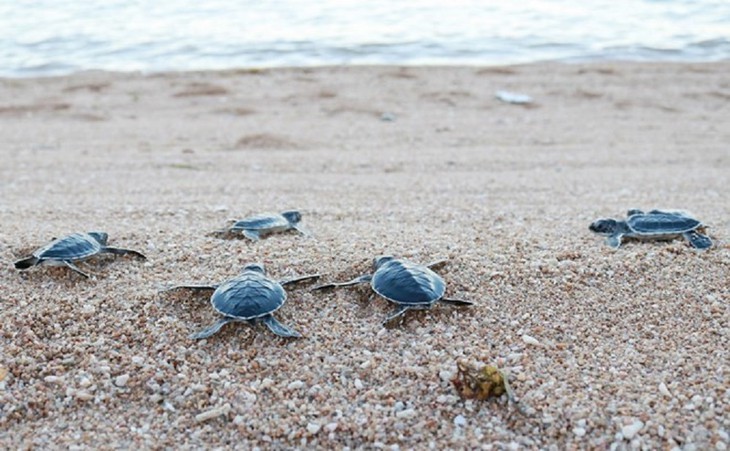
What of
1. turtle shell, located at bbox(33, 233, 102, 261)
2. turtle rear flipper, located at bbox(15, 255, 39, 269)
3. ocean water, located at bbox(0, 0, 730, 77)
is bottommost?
ocean water, located at bbox(0, 0, 730, 77)

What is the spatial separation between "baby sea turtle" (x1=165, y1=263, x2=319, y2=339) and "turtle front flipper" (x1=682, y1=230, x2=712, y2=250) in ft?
6.76

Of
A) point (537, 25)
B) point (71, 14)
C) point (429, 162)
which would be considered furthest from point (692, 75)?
point (71, 14)

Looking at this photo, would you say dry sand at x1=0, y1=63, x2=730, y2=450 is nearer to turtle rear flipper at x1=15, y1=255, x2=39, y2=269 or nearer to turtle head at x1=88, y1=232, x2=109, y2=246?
turtle rear flipper at x1=15, y1=255, x2=39, y2=269

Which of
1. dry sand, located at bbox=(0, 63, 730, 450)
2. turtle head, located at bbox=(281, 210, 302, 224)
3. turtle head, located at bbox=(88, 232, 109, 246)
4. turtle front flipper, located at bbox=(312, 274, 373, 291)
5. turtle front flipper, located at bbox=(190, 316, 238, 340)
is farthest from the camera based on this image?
turtle head, located at bbox=(281, 210, 302, 224)

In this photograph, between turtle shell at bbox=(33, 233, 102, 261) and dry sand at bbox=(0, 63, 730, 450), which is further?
turtle shell at bbox=(33, 233, 102, 261)

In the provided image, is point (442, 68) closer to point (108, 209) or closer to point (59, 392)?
point (108, 209)

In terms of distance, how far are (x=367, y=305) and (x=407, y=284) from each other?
23cm

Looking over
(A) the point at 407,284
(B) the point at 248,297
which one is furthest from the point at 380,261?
(B) the point at 248,297

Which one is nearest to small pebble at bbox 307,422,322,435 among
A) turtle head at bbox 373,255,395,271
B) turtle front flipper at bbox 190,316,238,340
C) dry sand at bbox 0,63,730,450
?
dry sand at bbox 0,63,730,450

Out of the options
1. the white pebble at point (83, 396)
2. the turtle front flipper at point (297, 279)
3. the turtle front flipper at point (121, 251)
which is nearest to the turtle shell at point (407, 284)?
the turtle front flipper at point (297, 279)

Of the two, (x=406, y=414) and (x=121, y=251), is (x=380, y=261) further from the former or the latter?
(x=121, y=251)

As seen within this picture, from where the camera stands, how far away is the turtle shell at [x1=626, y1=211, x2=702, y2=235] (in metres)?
3.40

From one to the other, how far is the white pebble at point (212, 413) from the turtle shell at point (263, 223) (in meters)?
1.61

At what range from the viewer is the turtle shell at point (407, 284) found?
259 cm
